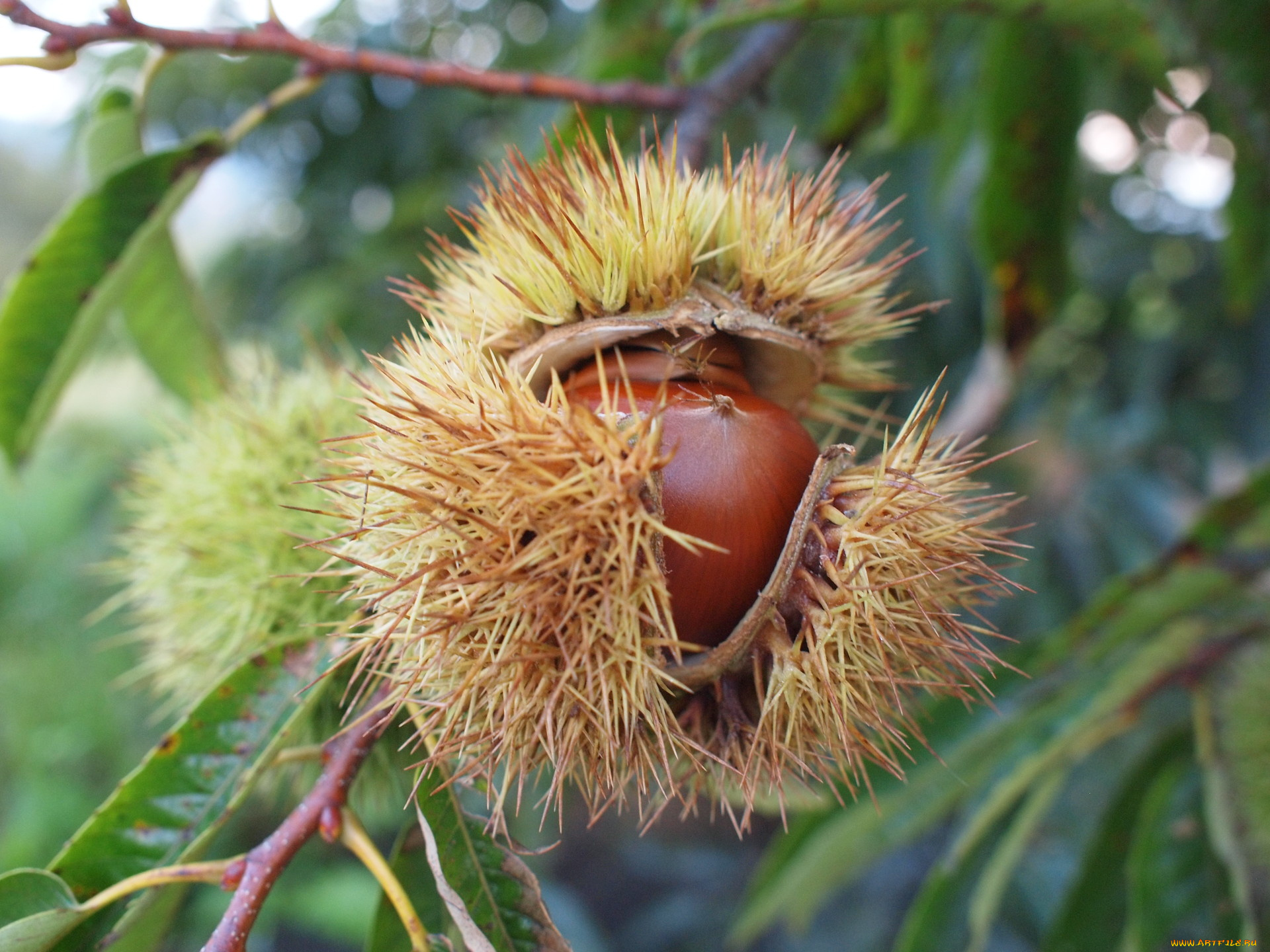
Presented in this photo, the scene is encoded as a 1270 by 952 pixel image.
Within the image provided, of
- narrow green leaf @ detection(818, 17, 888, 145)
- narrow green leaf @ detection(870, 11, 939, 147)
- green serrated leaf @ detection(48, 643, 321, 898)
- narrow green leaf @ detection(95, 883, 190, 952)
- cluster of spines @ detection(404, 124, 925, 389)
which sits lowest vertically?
narrow green leaf @ detection(95, 883, 190, 952)

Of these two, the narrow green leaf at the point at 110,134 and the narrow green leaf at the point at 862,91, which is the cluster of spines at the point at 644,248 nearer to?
the narrow green leaf at the point at 110,134

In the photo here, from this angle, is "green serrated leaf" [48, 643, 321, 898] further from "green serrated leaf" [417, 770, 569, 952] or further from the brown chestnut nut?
the brown chestnut nut

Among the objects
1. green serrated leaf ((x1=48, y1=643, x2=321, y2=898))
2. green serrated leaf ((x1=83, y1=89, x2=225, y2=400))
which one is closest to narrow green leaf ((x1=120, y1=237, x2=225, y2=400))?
green serrated leaf ((x1=83, y1=89, x2=225, y2=400))

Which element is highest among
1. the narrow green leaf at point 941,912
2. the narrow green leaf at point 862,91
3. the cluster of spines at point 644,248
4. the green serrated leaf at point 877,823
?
the narrow green leaf at point 862,91

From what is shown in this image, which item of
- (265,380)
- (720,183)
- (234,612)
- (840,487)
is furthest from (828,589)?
(265,380)

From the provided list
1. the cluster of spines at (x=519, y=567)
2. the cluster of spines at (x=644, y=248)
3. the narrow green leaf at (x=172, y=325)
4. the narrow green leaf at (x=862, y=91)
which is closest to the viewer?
the cluster of spines at (x=519, y=567)

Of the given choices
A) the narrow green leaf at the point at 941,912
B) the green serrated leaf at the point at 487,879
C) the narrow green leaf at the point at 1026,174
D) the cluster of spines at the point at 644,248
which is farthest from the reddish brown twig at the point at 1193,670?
the green serrated leaf at the point at 487,879

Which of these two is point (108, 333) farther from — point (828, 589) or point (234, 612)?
point (828, 589)
